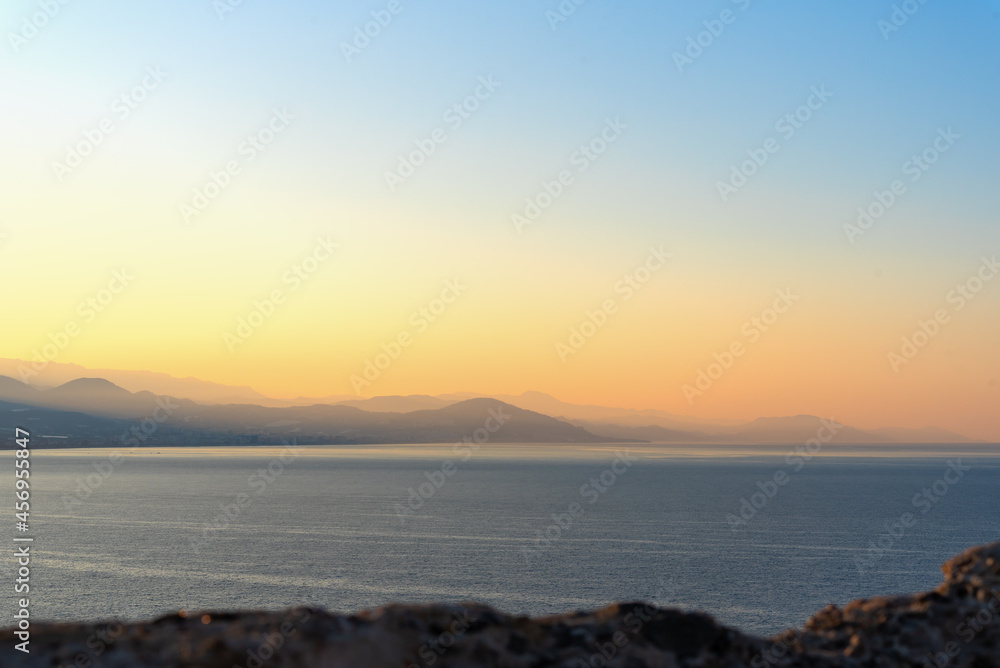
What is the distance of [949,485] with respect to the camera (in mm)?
181125

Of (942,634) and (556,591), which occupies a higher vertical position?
(942,634)

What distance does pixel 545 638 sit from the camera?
6.48 meters

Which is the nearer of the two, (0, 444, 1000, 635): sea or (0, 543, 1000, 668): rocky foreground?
(0, 543, 1000, 668): rocky foreground

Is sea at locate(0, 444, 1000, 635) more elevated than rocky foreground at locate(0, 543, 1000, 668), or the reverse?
rocky foreground at locate(0, 543, 1000, 668)

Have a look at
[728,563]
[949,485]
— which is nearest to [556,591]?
[728,563]

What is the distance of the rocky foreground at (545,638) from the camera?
5430mm

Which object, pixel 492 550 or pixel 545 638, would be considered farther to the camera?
pixel 492 550

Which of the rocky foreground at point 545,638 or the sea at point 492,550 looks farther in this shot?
the sea at point 492,550

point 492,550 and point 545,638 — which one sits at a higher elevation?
point 545,638

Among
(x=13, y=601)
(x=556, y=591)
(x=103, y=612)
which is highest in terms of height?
(x=556, y=591)

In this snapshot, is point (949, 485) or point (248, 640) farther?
point (949, 485)

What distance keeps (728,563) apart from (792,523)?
37260 mm

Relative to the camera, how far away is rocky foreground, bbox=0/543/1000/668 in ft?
17.8

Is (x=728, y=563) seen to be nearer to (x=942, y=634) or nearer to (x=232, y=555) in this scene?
(x=232, y=555)
